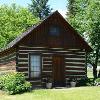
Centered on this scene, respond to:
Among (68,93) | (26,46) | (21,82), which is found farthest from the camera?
(26,46)

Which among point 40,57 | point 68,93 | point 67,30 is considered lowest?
point 68,93

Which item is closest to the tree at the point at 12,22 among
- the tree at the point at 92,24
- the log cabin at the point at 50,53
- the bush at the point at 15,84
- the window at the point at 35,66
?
the tree at the point at 92,24

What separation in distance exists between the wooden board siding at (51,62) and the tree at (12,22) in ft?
75.1

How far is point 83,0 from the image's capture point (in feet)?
140

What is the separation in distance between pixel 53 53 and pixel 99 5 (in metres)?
11.3

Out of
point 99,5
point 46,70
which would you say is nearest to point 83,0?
point 99,5

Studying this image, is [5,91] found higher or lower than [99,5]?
lower

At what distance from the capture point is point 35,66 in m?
30.7

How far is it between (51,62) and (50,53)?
765mm

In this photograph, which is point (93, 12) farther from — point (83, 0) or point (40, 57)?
point (40, 57)

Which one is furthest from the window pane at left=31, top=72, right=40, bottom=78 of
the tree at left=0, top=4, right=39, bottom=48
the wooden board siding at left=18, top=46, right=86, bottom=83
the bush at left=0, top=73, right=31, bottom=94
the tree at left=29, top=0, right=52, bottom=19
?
the tree at left=29, top=0, right=52, bottom=19

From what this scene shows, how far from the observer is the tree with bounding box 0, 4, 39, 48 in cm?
5472

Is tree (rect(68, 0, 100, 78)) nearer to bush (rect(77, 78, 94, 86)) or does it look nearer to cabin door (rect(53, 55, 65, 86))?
bush (rect(77, 78, 94, 86))

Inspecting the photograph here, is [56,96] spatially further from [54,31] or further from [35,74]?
[54,31]
